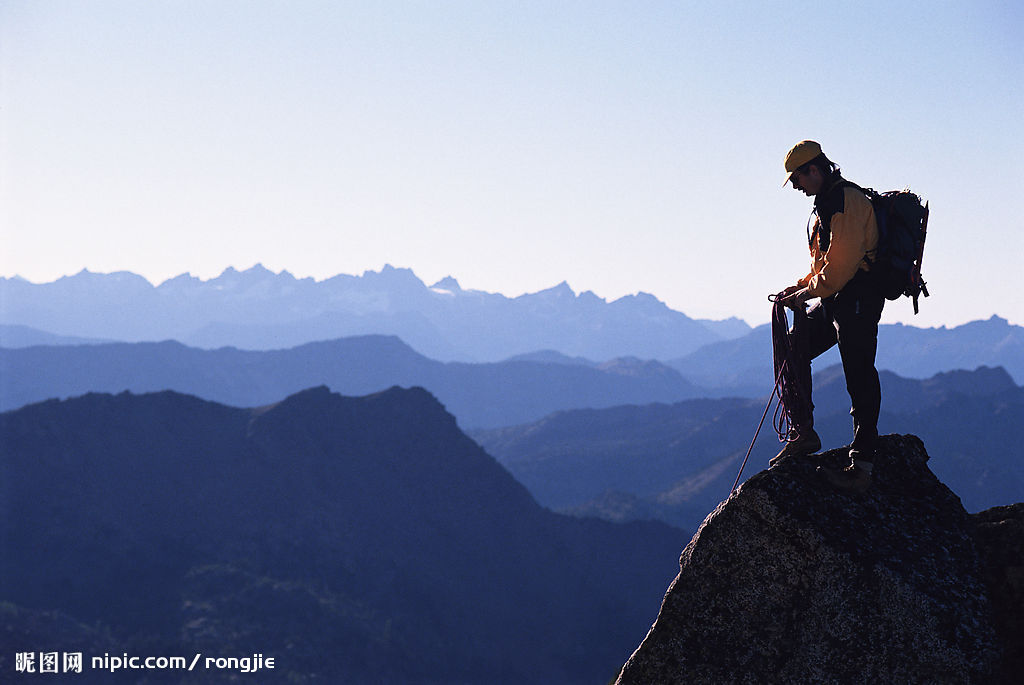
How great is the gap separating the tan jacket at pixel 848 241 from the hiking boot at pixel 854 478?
1.49m

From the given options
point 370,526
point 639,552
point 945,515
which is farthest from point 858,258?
point 639,552

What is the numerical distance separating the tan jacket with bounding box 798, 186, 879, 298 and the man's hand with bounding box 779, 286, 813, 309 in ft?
1.65

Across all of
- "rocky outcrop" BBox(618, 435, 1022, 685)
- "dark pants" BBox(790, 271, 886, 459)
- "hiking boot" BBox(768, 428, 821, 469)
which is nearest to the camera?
"rocky outcrop" BBox(618, 435, 1022, 685)

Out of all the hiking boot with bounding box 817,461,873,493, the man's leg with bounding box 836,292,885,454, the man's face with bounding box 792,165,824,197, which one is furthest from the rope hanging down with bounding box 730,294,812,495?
the man's face with bounding box 792,165,824,197

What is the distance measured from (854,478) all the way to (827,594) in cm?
114

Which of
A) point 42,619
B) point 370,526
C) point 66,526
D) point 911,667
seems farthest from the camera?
point 370,526

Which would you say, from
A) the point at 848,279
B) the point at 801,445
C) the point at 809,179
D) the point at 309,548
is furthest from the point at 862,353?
the point at 309,548

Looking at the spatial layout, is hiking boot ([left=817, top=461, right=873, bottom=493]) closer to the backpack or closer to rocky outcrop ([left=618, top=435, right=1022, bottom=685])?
rocky outcrop ([left=618, top=435, right=1022, bottom=685])

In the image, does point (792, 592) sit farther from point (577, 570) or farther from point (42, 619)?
point (577, 570)

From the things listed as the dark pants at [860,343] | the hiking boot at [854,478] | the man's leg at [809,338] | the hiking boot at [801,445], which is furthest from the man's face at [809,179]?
the hiking boot at [854,478]

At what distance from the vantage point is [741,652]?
6.97 metres

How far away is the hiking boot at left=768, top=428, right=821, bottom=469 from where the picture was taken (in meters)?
8.14

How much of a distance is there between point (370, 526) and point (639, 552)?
38374 mm

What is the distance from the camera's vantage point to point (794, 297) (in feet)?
27.2
